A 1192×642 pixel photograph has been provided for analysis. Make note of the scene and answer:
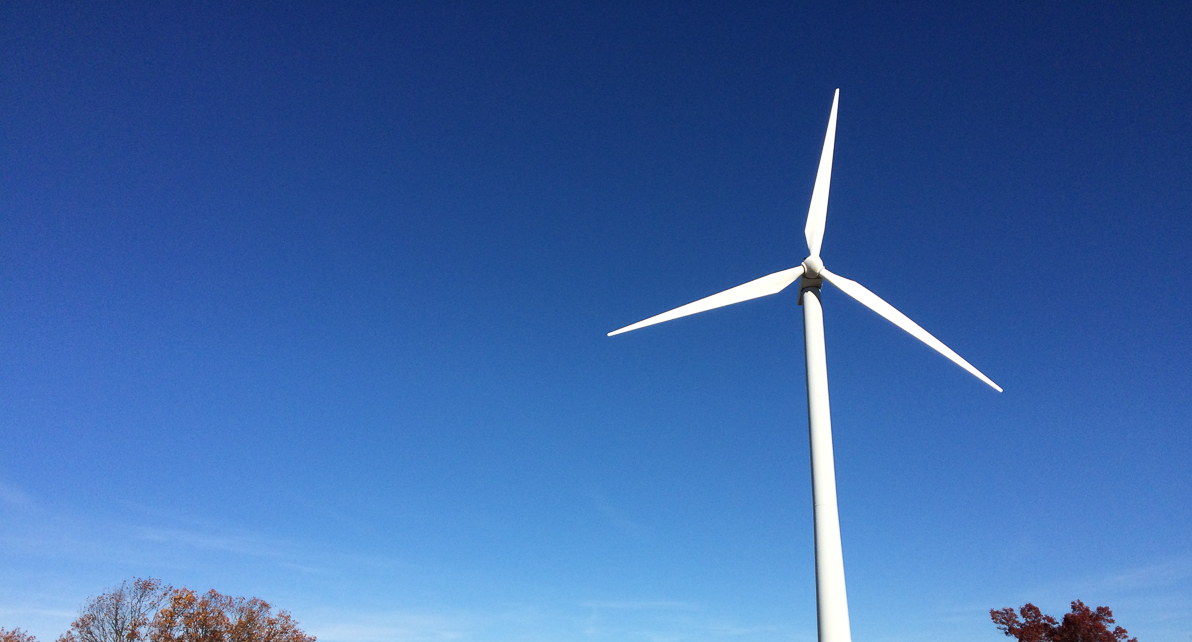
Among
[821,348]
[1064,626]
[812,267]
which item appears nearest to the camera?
[821,348]

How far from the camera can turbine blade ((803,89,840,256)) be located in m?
36.9

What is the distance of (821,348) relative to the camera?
3086 centimetres

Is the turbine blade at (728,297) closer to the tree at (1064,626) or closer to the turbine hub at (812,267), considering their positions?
the turbine hub at (812,267)

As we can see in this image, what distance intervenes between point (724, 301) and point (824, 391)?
931 centimetres

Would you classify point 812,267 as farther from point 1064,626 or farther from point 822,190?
point 1064,626

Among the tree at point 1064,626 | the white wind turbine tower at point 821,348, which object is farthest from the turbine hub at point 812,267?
the tree at point 1064,626

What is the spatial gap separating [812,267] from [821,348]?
4144 millimetres

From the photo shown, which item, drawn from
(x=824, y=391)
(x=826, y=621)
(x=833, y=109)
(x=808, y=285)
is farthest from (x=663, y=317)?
(x=826, y=621)

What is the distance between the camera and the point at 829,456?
27625mm

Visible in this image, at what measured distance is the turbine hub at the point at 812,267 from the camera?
33.2m

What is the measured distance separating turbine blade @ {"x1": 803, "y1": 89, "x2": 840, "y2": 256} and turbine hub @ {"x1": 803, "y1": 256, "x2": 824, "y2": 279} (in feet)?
10.5

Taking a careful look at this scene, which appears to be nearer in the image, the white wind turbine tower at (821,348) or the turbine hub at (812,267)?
the white wind turbine tower at (821,348)

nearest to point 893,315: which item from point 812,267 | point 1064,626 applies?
point 812,267

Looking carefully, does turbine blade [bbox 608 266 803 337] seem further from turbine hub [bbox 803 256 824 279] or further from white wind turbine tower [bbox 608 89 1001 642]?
turbine hub [bbox 803 256 824 279]
